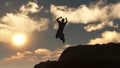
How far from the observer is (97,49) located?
125 feet

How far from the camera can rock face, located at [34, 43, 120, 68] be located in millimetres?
31156

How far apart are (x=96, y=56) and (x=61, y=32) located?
21.7ft

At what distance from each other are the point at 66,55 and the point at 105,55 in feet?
32.0

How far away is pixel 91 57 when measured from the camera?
35156mm

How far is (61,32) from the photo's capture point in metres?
39.9

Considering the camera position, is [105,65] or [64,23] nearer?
[105,65]

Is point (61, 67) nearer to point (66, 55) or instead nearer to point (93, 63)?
point (93, 63)

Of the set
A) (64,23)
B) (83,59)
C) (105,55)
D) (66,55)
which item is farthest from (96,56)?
(66,55)

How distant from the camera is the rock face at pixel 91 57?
31156mm

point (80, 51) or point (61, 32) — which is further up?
point (61, 32)

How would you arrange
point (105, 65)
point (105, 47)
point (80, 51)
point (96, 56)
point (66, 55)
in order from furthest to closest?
point (66, 55), point (80, 51), point (105, 47), point (96, 56), point (105, 65)

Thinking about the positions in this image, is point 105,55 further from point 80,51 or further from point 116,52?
point 80,51

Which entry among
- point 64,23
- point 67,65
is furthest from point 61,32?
point 67,65

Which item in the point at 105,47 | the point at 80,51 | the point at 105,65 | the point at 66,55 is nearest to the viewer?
the point at 105,65
